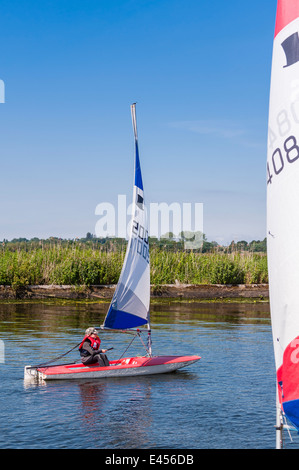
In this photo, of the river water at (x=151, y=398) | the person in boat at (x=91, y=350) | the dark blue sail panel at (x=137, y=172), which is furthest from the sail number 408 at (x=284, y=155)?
the dark blue sail panel at (x=137, y=172)

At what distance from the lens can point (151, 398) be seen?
17.5 metres

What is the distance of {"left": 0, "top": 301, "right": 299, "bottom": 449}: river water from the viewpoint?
1357 centimetres

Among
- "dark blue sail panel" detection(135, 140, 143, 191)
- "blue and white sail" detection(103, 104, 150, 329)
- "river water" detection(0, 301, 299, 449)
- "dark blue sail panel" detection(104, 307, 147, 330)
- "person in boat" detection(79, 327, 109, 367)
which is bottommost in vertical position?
"river water" detection(0, 301, 299, 449)

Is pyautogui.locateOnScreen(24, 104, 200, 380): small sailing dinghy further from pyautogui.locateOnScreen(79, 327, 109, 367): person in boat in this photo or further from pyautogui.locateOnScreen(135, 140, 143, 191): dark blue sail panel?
pyautogui.locateOnScreen(79, 327, 109, 367): person in boat

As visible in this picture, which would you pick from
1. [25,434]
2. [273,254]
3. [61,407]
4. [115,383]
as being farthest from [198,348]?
[273,254]

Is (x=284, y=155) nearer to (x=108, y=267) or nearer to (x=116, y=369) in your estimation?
(x=116, y=369)

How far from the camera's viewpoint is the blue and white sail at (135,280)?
2120 centimetres

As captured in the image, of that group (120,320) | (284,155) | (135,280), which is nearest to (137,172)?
(135,280)

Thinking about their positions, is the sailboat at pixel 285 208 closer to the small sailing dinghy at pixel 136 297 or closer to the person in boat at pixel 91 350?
the person in boat at pixel 91 350

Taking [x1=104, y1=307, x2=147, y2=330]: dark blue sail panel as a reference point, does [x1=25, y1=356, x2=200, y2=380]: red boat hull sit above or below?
below

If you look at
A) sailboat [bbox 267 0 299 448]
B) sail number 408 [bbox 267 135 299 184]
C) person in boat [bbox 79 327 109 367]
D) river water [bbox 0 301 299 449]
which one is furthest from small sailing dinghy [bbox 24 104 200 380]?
sail number 408 [bbox 267 135 299 184]
